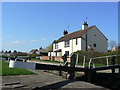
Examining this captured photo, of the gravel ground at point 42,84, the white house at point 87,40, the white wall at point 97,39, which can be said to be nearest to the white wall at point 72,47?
the white house at point 87,40

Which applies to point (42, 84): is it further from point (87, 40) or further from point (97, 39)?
point (97, 39)

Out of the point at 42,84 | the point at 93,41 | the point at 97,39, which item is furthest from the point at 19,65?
the point at 97,39

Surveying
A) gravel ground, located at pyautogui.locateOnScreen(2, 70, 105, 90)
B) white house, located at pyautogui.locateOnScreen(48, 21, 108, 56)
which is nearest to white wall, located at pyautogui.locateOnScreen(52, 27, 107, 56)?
white house, located at pyautogui.locateOnScreen(48, 21, 108, 56)

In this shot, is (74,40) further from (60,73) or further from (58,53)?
(60,73)

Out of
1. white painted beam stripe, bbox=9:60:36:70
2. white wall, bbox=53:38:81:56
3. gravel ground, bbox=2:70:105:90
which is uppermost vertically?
white wall, bbox=53:38:81:56

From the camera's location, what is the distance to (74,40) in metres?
39.8

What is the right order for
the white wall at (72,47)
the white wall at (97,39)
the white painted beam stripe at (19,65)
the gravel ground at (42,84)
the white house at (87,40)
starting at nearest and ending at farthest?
the gravel ground at (42,84), the white painted beam stripe at (19,65), the white house at (87,40), the white wall at (72,47), the white wall at (97,39)

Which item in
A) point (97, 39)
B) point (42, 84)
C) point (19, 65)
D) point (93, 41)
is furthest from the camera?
point (97, 39)

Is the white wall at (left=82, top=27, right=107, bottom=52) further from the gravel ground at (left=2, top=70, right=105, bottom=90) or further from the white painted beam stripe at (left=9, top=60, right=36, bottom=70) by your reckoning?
the white painted beam stripe at (left=9, top=60, right=36, bottom=70)

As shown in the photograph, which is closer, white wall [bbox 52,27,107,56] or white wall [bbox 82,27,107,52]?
white wall [bbox 52,27,107,56]

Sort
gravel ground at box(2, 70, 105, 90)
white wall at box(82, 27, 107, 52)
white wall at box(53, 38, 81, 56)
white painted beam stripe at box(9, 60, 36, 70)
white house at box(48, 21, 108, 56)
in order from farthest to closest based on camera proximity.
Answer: white wall at box(82, 27, 107, 52)
white wall at box(53, 38, 81, 56)
white house at box(48, 21, 108, 56)
white painted beam stripe at box(9, 60, 36, 70)
gravel ground at box(2, 70, 105, 90)

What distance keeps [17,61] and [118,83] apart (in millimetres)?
8011

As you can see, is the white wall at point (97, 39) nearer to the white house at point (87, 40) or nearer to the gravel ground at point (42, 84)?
the white house at point (87, 40)

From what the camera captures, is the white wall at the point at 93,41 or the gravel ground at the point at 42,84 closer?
the gravel ground at the point at 42,84
